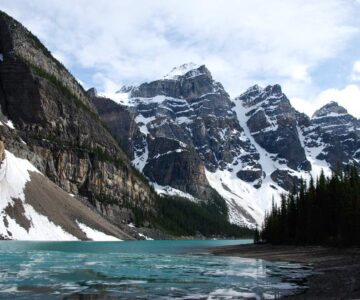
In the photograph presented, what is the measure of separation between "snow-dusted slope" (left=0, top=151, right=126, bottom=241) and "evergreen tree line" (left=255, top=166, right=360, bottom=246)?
6246cm

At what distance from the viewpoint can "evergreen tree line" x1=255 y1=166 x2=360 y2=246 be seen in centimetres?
7794

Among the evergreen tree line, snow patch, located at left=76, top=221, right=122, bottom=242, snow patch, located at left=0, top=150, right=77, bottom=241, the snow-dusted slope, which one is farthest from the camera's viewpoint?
snow patch, located at left=76, top=221, right=122, bottom=242

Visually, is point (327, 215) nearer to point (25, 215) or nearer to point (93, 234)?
point (25, 215)

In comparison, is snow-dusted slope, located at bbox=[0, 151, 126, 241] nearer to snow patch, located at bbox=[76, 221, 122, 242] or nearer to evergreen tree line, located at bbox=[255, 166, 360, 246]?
snow patch, located at bbox=[76, 221, 122, 242]

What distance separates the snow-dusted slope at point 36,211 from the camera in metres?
132

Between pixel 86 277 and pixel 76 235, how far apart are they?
113288 mm

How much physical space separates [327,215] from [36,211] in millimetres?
83339

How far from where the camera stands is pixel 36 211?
139500 millimetres

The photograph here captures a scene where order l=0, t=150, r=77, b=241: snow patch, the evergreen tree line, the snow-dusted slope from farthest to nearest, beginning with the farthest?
the snow-dusted slope → l=0, t=150, r=77, b=241: snow patch → the evergreen tree line

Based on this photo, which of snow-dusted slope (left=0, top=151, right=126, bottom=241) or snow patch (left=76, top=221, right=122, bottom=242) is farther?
snow patch (left=76, top=221, right=122, bottom=242)

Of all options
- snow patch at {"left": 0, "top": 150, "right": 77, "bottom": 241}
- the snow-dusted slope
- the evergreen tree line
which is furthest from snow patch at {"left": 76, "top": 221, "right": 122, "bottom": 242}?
the evergreen tree line

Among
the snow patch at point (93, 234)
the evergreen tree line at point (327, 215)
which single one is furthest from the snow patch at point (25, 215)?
the evergreen tree line at point (327, 215)

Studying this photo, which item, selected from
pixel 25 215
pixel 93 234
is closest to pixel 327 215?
pixel 25 215

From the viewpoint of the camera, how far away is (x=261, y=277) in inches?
1422
